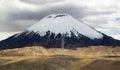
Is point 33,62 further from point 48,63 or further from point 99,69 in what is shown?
point 99,69

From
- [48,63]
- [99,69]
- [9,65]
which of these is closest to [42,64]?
[48,63]

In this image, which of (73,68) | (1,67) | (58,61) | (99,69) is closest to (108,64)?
(99,69)

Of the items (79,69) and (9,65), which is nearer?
(79,69)

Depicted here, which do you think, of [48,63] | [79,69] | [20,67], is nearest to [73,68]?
[79,69]

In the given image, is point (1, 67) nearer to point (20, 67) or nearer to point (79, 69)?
point (20, 67)

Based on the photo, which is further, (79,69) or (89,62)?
(89,62)

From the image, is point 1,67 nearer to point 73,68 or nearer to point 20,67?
point 20,67

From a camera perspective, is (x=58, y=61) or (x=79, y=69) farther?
(x=58, y=61)
